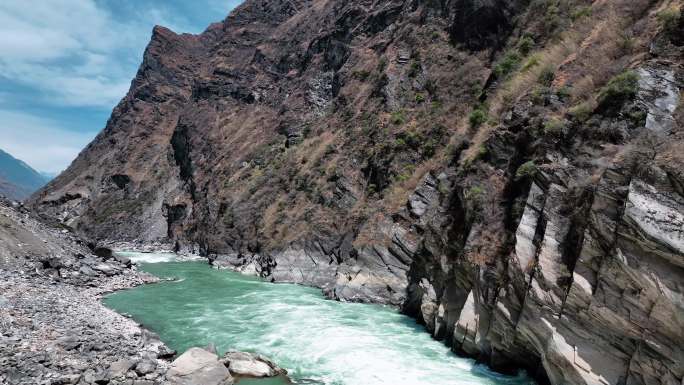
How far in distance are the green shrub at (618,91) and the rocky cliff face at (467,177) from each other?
0.06 metres

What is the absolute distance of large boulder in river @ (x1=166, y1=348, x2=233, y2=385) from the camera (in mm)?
12891

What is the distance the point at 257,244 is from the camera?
142ft

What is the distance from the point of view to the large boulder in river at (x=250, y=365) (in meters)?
14.0

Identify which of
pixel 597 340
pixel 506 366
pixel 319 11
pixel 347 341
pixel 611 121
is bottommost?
pixel 347 341

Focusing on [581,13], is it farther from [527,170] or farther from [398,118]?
[398,118]

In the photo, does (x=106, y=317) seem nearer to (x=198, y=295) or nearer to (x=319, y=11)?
(x=198, y=295)

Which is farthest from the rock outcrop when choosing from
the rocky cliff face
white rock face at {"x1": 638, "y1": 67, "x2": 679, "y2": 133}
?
white rock face at {"x1": 638, "y1": 67, "x2": 679, "y2": 133}

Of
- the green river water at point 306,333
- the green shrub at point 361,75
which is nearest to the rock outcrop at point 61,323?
the green river water at point 306,333

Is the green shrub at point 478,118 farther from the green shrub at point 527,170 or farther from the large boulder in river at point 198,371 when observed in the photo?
the large boulder in river at point 198,371

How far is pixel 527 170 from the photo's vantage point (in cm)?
1493

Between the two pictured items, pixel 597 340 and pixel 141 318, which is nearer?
pixel 597 340

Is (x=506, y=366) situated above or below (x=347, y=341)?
above

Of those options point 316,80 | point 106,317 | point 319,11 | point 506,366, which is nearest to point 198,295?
point 106,317

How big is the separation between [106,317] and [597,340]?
19.1m
